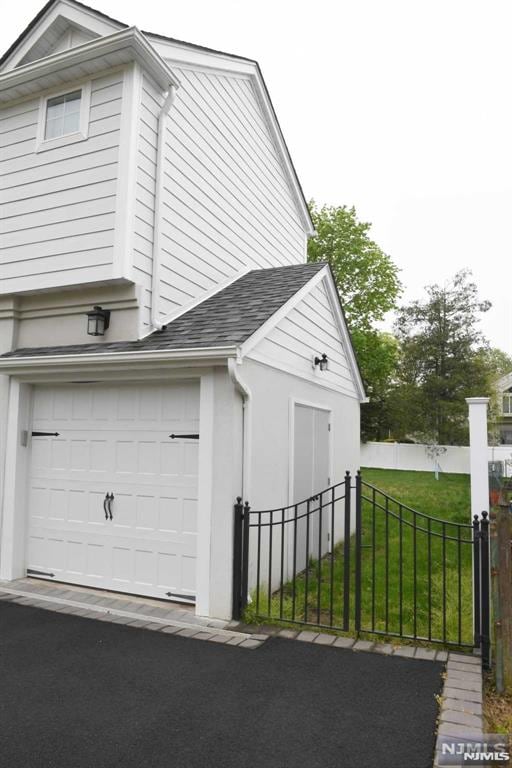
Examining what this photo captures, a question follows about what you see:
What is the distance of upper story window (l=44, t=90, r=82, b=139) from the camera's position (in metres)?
6.38

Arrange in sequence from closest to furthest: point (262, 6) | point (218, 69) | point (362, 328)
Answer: point (218, 69) < point (262, 6) < point (362, 328)

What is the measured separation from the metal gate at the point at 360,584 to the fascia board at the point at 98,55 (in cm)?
523

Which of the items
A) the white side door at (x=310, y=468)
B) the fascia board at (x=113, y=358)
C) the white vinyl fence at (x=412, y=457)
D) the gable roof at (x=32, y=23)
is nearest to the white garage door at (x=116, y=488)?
the fascia board at (x=113, y=358)

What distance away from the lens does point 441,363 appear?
78.7ft

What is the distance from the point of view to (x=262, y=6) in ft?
32.1

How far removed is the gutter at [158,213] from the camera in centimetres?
602

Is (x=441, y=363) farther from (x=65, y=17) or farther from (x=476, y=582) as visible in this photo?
(x=476, y=582)

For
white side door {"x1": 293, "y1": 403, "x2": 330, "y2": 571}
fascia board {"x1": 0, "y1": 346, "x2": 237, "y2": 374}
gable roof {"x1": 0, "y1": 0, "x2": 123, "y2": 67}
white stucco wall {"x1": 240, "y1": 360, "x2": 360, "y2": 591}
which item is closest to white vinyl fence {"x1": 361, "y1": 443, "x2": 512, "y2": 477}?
white side door {"x1": 293, "y1": 403, "x2": 330, "y2": 571}

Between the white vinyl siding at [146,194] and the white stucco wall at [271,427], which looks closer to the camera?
the white stucco wall at [271,427]

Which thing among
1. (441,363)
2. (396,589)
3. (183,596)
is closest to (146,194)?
(183,596)

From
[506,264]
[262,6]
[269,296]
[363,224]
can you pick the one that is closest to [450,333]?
[363,224]

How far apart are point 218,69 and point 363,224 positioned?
657 inches

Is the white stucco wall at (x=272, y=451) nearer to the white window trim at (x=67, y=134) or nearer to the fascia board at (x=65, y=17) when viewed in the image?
the white window trim at (x=67, y=134)

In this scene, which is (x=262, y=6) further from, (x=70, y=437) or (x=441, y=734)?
(x=441, y=734)
